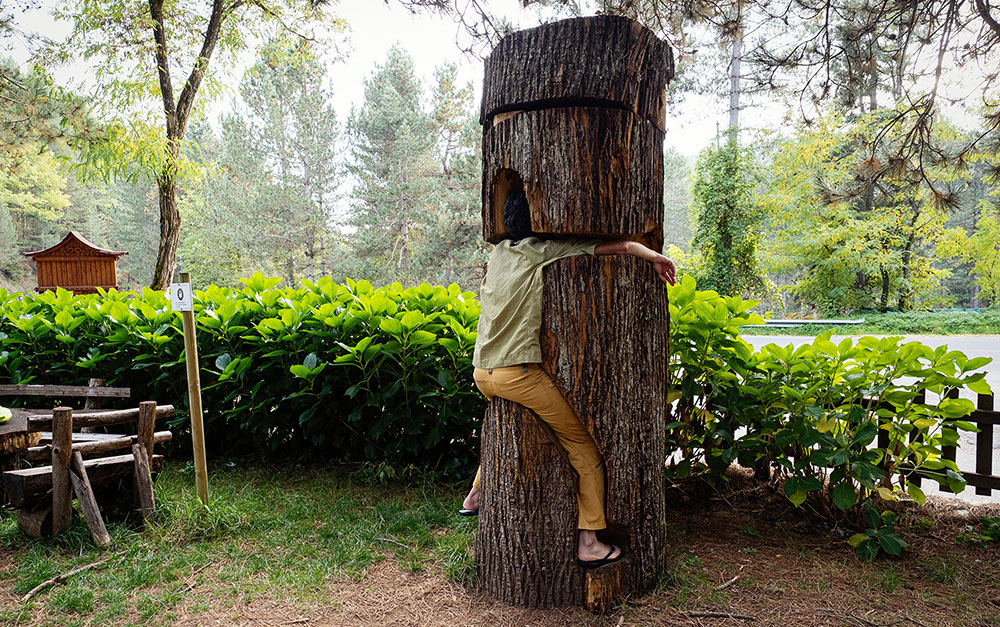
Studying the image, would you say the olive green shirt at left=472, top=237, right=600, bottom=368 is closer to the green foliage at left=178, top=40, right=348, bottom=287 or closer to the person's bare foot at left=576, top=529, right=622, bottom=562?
the person's bare foot at left=576, top=529, right=622, bottom=562

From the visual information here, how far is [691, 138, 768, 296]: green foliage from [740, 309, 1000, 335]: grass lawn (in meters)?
1.88

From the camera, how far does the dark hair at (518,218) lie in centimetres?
264

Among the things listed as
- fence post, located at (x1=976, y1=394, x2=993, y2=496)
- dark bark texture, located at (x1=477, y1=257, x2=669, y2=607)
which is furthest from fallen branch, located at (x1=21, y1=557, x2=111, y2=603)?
fence post, located at (x1=976, y1=394, x2=993, y2=496)

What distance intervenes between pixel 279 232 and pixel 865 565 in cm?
2769

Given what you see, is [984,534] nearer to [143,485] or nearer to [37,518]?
[143,485]

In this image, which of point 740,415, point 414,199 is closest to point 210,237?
point 414,199

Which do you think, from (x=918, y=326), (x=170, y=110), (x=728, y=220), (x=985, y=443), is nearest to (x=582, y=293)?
(x=985, y=443)

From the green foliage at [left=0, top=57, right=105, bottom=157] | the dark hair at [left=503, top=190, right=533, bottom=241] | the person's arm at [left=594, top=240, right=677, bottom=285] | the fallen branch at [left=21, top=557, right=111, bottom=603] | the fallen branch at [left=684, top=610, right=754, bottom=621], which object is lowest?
the fallen branch at [left=684, top=610, right=754, bottom=621]

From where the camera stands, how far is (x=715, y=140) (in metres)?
20.0

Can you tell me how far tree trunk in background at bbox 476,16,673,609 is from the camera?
2492 millimetres

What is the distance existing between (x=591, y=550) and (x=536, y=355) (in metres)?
0.87

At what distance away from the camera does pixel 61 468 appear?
334cm

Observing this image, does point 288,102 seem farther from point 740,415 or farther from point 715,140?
point 740,415

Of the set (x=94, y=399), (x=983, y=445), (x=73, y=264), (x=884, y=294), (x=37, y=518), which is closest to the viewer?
(x=37, y=518)
